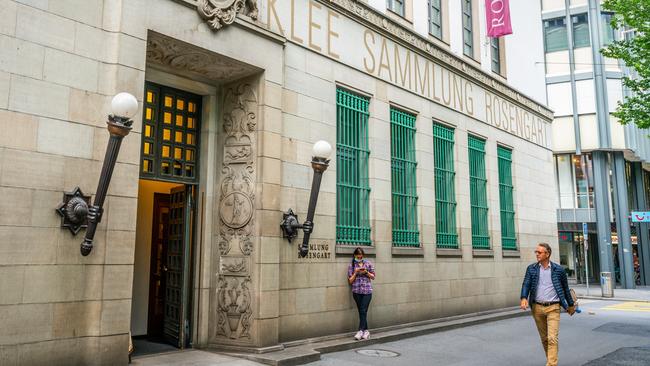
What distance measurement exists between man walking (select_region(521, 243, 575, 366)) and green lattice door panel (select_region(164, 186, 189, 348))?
622 cm

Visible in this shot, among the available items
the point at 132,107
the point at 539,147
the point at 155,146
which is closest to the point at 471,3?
the point at 539,147

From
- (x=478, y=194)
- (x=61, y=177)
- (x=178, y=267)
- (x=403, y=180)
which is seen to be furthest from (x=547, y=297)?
(x=478, y=194)

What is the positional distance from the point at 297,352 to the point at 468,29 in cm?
1377

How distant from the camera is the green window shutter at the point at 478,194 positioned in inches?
680

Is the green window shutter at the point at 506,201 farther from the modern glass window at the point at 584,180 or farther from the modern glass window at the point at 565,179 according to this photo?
the modern glass window at the point at 565,179

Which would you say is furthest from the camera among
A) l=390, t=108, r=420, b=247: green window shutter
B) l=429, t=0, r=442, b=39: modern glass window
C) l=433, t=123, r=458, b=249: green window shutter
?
l=429, t=0, r=442, b=39: modern glass window

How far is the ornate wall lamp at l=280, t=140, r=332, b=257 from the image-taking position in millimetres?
10156

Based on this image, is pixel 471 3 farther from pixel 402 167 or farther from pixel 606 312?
pixel 606 312

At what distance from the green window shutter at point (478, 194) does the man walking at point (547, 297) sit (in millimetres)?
8258

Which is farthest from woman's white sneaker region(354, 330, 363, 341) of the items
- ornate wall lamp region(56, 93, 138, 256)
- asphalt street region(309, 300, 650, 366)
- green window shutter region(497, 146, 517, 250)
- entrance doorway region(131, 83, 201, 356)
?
green window shutter region(497, 146, 517, 250)

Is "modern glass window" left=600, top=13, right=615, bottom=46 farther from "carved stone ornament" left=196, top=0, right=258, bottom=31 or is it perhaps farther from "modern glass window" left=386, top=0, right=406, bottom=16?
"carved stone ornament" left=196, top=0, right=258, bottom=31

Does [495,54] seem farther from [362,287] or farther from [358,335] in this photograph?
[358,335]

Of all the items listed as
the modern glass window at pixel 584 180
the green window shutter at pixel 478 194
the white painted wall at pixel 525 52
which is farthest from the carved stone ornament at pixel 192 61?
the modern glass window at pixel 584 180

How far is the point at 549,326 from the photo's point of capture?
8547 mm
